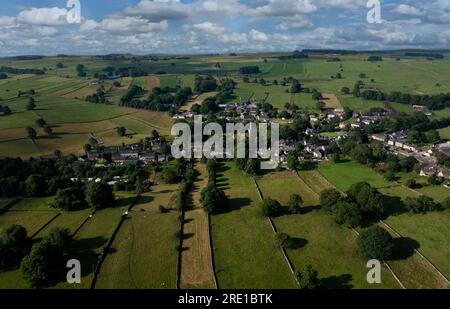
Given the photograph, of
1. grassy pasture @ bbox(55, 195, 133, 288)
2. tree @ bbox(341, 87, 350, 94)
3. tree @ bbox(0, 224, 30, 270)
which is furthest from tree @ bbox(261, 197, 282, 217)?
tree @ bbox(341, 87, 350, 94)

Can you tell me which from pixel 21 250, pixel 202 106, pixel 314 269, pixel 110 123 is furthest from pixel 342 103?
pixel 21 250

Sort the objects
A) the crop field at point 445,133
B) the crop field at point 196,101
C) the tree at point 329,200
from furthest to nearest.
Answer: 1. the crop field at point 196,101
2. the crop field at point 445,133
3. the tree at point 329,200

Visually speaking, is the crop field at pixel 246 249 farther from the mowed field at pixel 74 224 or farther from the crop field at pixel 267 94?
the crop field at pixel 267 94

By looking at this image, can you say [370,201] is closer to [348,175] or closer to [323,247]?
[323,247]

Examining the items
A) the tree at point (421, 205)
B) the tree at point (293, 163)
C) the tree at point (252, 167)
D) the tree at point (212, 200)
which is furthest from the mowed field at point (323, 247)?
the tree at point (421, 205)

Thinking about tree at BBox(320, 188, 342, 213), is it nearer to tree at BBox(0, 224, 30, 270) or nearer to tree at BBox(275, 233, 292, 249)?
tree at BBox(275, 233, 292, 249)

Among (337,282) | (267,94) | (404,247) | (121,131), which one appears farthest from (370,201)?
(267,94)
